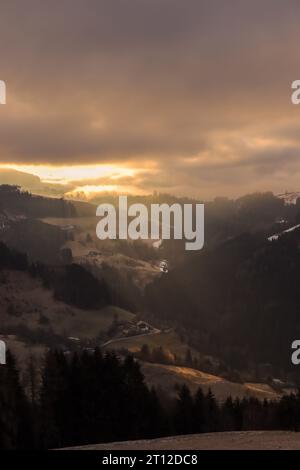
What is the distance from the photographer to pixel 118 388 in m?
98.1

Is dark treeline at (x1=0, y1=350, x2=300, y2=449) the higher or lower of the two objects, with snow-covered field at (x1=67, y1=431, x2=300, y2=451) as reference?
lower

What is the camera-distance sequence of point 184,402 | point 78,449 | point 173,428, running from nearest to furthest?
point 78,449 < point 173,428 < point 184,402

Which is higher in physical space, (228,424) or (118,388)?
(118,388)

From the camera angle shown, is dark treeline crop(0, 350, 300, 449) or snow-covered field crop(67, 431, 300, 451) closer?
snow-covered field crop(67, 431, 300, 451)

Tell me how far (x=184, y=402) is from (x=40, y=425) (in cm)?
3323

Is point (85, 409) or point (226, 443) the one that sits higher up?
point (226, 443)

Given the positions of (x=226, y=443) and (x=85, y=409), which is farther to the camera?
(x=85, y=409)

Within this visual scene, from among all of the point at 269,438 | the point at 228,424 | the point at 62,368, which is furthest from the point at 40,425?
the point at 269,438

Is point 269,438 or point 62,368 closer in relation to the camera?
point 269,438

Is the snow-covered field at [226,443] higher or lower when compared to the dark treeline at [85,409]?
higher

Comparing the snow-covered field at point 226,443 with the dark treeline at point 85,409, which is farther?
the dark treeline at point 85,409
